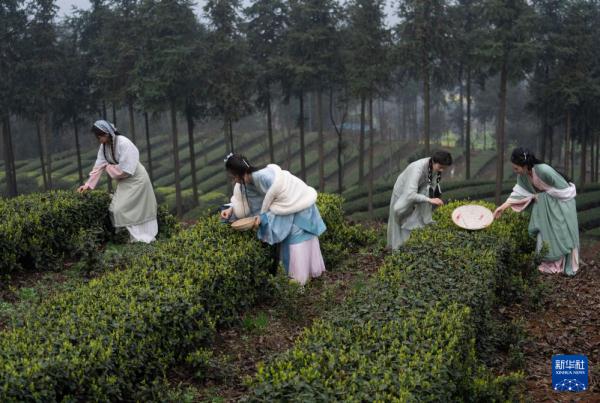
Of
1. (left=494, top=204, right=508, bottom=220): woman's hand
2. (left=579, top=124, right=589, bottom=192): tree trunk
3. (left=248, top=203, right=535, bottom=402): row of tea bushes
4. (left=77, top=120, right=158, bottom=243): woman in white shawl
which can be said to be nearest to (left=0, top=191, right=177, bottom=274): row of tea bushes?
(left=77, top=120, right=158, bottom=243): woman in white shawl

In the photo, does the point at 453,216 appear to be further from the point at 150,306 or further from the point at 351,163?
the point at 351,163

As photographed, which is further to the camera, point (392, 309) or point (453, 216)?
point (453, 216)

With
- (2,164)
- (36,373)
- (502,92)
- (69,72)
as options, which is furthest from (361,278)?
(2,164)

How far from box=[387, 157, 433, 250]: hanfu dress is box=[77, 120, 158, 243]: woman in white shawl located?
3.42 metres

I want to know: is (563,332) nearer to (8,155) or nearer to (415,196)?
(415,196)

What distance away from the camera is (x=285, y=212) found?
7.63 metres

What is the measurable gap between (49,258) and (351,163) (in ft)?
152

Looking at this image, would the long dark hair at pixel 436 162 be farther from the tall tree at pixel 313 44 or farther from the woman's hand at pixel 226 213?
the tall tree at pixel 313 44

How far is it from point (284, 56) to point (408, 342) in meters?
28.7

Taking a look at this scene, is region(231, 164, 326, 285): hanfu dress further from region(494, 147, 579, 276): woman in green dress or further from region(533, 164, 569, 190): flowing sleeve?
region(533, 164, 569, 190): flowing sleeve

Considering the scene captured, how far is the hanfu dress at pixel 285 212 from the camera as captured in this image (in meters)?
7.63

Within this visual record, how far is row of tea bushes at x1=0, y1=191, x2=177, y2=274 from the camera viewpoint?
26.6 ft

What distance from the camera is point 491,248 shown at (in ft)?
24.9

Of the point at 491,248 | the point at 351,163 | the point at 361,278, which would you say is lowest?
the point at 351,163
